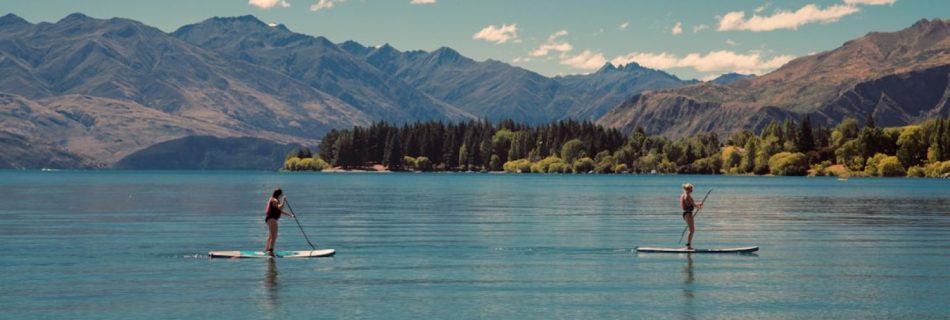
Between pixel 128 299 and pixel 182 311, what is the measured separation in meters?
3.51

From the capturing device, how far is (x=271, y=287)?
134 ft

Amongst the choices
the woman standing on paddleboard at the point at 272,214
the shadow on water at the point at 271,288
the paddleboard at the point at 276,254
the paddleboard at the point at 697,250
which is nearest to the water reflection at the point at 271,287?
the shadow on water at the point at 271,288

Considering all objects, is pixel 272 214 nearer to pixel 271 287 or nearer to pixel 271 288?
pixel 271 287

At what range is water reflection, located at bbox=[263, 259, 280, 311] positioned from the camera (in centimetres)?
3622

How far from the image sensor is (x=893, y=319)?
110ft

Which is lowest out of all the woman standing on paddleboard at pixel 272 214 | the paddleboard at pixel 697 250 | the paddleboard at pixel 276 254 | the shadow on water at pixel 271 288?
the shadow on water at pixel 271 288

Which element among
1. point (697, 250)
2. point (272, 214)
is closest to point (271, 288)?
point (272, 214)

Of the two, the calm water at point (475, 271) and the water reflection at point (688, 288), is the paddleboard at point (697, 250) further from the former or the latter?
the water reflection at point (688, 288)

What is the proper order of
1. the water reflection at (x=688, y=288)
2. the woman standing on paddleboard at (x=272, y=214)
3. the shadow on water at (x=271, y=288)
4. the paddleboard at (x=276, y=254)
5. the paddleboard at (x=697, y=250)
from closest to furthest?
the water reflection at (x=688, y=288), the shadow on water at (x=271, y=288), the woman standing on paddleboard at (x=272, y=214), the paddleboard at (x=276, y=254), the paddleboard at (x=697, y=250)

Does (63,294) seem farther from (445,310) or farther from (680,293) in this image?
(680,293)

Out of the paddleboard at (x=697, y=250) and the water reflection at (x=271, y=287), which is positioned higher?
the paddleboard at (x=697, y=250)

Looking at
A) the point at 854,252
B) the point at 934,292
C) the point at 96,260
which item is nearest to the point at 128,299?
the point at 96,260

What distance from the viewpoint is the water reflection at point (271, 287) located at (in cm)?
3622

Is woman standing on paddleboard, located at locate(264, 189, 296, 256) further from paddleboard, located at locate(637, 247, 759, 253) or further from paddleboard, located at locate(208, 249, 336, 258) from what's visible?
paddleboard, located at locate(637, 247, 759, 253)
